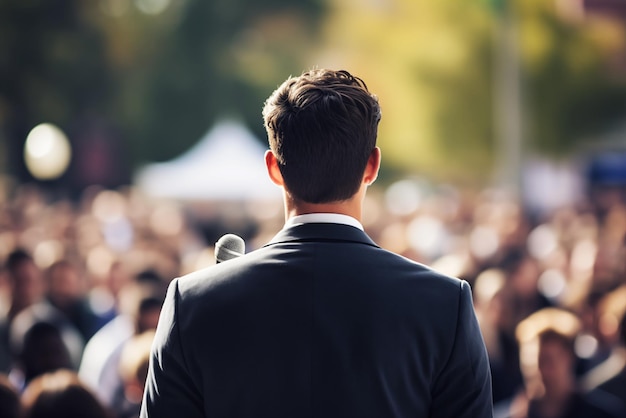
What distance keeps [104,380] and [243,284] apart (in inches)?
172

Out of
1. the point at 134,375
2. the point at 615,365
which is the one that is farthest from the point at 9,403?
the point at 615,365

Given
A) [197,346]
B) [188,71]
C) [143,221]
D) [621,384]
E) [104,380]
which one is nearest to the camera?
[197,346]

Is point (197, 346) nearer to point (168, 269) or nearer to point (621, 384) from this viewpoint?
point (621, 384)

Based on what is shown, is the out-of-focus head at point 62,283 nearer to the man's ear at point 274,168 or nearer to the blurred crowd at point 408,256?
the blurred crowd at point 408,256

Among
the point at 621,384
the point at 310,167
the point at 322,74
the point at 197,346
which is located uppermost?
the point at 322,74

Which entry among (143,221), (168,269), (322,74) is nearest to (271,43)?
(143,221)

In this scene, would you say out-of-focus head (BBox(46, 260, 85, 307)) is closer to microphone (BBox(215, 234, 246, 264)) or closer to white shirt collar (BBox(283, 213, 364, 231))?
microphone (BBox(215, 234, 246, 264))

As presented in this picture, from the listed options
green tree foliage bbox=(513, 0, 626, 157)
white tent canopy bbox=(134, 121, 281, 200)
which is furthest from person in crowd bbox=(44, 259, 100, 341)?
green tree foliage bbox=(513, 0, 626, 157)

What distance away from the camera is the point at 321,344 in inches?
90.3

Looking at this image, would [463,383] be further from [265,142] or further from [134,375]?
[265,142]

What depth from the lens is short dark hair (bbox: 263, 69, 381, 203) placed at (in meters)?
2.35

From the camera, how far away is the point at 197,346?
7.59 ft

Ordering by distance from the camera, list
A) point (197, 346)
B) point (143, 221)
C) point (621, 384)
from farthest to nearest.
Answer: point (143, 221)
point (621, 384)
point (197, 346)

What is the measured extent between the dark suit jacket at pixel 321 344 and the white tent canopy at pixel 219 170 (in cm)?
1836
